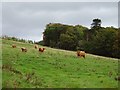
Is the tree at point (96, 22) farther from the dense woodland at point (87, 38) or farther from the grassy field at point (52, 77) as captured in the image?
the grassy field at point (52, 77)

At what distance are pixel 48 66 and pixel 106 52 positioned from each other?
60676 mm

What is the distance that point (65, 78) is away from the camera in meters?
26.1

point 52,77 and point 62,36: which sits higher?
point 62,36

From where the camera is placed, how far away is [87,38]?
115 m

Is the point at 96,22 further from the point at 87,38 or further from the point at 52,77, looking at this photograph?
the point at 52,77

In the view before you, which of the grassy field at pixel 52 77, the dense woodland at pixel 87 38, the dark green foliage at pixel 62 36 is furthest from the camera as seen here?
the dark green foliage at pixel 62 36

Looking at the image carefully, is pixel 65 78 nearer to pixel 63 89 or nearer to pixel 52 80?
pixel 52 80

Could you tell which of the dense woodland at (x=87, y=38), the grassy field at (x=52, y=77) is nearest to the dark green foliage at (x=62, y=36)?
the dense woodland at (x=87, y=38)

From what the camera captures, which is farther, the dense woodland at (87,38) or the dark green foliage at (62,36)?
the dark green foliage at (62,36)

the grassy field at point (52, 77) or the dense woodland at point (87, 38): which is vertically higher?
the dense woodland at point (87, 38)

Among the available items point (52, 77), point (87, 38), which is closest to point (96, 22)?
point (87, 38)

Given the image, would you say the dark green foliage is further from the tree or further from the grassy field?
the grassy field

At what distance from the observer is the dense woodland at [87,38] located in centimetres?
9075

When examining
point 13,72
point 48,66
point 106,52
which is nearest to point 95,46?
point 106,52
